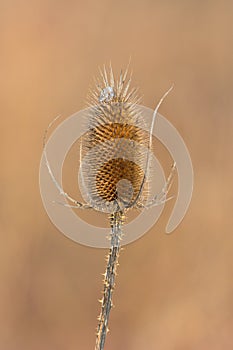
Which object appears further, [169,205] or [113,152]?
[169,205]

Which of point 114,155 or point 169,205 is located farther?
point 169,205

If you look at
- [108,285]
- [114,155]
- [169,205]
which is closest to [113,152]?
[114,155]

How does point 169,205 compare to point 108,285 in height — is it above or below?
above

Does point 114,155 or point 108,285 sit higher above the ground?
point 114,155

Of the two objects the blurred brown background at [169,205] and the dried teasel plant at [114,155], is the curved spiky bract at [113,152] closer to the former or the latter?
the dried teasel plant at [114,155]

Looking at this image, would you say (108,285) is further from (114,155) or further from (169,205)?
(169,205)

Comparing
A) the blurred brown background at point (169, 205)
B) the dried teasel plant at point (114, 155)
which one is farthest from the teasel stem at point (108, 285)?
the blurred brown background at point (169, 205)

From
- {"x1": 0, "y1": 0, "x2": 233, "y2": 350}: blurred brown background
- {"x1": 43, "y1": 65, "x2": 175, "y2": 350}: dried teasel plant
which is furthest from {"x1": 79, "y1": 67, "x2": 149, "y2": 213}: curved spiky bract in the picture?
{"x1": 0, "y1": 0, "x2": 233, "y2": 350}: blurred brown background

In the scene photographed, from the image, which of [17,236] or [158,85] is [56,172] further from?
[158,85]
